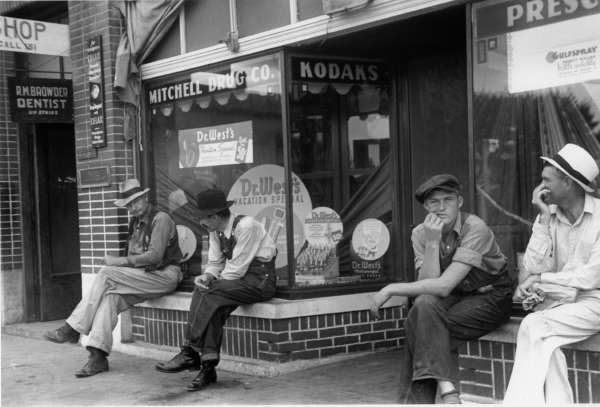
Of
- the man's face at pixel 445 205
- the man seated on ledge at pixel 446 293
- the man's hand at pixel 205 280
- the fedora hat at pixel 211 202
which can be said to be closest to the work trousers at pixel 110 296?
the man's hand at pixel 205 280

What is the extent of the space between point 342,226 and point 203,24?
2314 millimetres

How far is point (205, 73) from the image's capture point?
314 inches

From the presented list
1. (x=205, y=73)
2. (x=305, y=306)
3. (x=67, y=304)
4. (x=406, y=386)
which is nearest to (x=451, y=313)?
(x=406, y=386)

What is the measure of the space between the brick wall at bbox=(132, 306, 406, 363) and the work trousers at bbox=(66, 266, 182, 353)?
0.37 metres

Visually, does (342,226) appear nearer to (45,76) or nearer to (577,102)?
(577,102)

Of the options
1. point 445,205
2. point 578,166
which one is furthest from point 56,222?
point 578,166

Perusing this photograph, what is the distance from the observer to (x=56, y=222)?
10.3 metres

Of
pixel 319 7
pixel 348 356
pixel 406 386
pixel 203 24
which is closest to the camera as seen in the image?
pixel 406 386

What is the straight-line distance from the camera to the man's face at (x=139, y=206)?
7.79 metres

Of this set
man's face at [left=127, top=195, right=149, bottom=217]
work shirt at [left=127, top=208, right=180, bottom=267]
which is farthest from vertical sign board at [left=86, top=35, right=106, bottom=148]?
work shirt at [left=127, top=208, right=180, bottom=267]

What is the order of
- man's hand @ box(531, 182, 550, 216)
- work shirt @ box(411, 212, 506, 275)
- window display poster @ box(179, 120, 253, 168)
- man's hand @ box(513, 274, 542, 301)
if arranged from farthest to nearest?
window display poster @ box(179, 120, 253, 168)
work shirt @ box(411, 212, 506, 275)
man's hand @ box(531, 182, 550, 216)
man's hand @ box(513, 274, 542, 301)

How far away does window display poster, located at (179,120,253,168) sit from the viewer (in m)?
7.77

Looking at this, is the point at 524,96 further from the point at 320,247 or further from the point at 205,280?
the point at 205,280

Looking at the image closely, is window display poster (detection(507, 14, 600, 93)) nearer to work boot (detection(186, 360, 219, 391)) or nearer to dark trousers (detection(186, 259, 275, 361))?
dark trousers (detection(186, 259, 275, 361))
